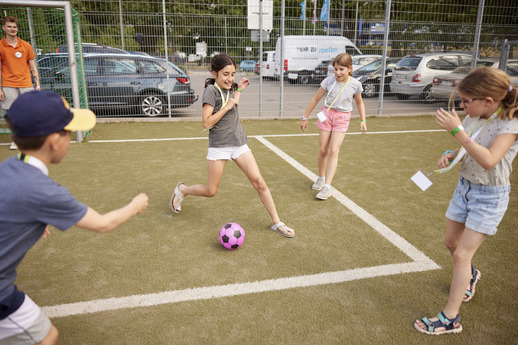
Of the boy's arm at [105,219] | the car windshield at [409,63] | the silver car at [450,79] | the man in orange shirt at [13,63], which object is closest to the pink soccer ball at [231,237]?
the boy's arm at [105,219]

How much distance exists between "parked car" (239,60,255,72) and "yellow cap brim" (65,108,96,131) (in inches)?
368

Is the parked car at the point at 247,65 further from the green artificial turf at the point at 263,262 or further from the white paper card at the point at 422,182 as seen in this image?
the white paper card at the point at 422,182

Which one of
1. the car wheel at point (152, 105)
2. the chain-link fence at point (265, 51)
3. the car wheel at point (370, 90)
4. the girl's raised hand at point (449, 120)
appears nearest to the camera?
the girl's raised hand at point (449, 120)

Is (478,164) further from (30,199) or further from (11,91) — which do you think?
(11,91)

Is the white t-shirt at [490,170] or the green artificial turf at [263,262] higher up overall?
the white t-shirt at [490,170]

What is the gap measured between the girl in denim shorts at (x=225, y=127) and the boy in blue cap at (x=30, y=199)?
6.12 feet

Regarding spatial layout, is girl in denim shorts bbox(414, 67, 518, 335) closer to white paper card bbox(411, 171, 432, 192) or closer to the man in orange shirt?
white paper card bbox(411, 171, 432, 192)

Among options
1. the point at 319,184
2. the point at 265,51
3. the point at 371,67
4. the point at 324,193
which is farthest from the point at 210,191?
the point at 371,67

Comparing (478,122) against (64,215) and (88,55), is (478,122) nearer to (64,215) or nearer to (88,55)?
(64,215)

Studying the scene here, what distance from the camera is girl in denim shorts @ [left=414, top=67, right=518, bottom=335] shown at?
224 cm

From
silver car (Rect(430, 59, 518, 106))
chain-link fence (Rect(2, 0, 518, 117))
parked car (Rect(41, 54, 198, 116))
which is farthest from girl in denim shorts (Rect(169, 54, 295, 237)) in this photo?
silver car (Rect(430, 59, 518, 106))

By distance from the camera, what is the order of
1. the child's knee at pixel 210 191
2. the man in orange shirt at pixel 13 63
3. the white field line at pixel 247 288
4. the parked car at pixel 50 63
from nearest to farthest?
the white field line at pixel 247 288
the child's knee at pixel 210 191
the man in orange shirt at pixel 13 63
the parked car at pixel 50 63

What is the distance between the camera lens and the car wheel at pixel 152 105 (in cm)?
1049

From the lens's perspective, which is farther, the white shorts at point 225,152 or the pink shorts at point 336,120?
the pink shorts at point 336,120
